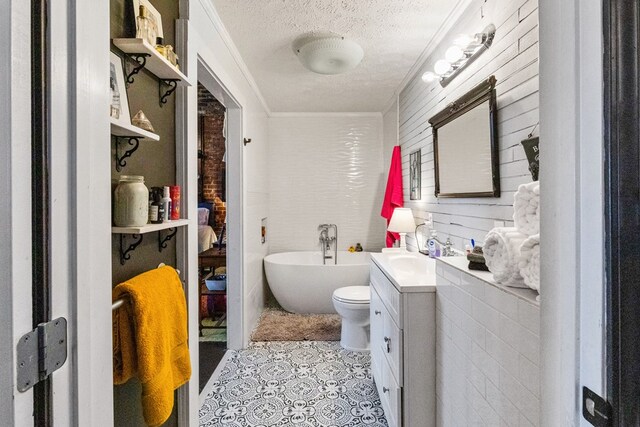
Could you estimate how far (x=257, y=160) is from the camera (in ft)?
11.7

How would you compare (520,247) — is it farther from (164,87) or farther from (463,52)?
(164,87)

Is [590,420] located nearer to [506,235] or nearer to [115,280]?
[506,235]

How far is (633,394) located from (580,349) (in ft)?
0.24

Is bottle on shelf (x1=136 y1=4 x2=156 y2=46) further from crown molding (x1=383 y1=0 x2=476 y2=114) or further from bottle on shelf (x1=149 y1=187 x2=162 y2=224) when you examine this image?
crown molding (x1=383 y1=0 x2=476 y2=114)

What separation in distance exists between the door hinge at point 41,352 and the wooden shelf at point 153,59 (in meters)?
0.90

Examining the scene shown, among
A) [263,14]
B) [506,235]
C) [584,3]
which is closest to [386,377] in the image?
[506,235]

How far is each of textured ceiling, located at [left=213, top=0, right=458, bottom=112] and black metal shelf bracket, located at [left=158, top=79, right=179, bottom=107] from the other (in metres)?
0.78

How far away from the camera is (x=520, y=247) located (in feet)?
3.06

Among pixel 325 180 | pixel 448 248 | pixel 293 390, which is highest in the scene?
pixel 325 180

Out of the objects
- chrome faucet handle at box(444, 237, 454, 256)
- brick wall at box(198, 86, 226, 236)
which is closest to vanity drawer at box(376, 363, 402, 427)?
chrome faucet handle at box(444, 237, 454, 256)

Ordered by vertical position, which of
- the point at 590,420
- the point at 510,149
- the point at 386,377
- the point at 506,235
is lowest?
the point at 386,377

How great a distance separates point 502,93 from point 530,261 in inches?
39.9

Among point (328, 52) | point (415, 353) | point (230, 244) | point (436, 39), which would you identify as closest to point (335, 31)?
point (328, 52)

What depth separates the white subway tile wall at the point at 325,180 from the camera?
4.39 metres
